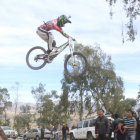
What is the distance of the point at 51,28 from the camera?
25.0 feet

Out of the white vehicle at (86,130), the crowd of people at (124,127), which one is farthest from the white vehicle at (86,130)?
the crowd of people at (124,127)

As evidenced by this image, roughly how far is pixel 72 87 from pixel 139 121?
24294 millimetres

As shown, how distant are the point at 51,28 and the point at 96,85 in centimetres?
2452

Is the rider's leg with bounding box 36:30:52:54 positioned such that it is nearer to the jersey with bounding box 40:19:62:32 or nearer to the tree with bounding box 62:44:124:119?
the jersey with bounding box 40:19:62:32

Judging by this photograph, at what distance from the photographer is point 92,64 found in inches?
1247

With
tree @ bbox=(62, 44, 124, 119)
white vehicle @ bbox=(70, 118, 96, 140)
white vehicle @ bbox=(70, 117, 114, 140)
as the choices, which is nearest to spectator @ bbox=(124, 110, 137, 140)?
white vehicle @ bbox=(70, 117, 114, 140)

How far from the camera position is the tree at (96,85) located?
31594 mm

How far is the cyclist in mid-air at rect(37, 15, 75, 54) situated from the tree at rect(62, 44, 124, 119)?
2339 cm

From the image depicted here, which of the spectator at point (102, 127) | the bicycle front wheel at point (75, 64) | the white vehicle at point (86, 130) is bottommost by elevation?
the white vehicle at point (86, 130)

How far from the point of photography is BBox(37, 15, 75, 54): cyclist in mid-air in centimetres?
717

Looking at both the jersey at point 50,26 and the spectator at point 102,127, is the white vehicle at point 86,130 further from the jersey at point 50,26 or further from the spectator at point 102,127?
the jersey at point 50,26

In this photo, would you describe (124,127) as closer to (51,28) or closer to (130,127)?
(130,127)

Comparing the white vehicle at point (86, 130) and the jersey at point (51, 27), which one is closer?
the jersey at point (51, 27)

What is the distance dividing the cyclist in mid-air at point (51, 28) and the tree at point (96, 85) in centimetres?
2339
